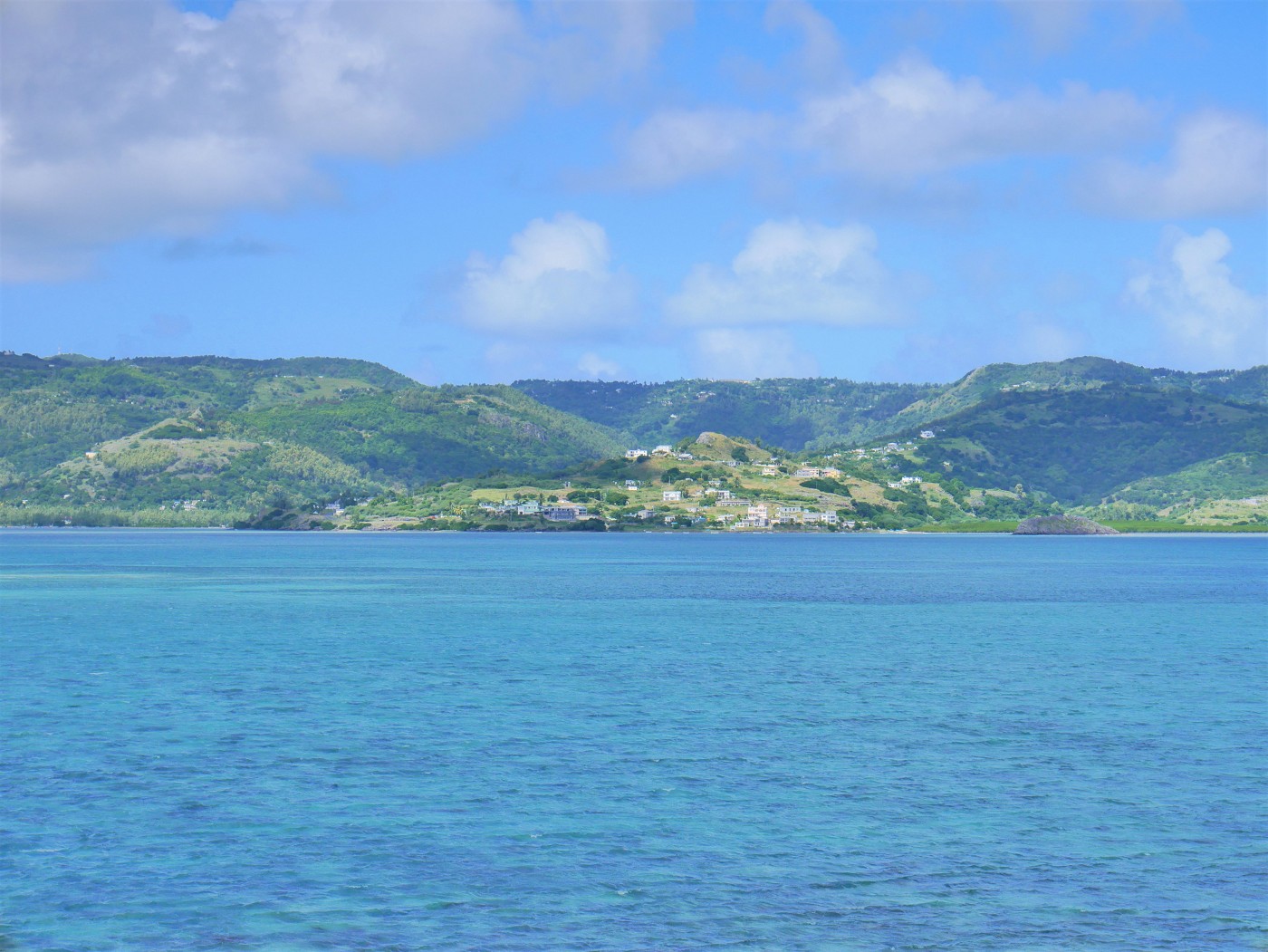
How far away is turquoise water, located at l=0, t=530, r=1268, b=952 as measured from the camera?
23234 millimetres

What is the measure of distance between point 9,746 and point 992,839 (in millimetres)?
27948

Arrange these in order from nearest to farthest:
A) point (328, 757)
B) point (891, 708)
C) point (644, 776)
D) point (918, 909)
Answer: point (918, 909)
point (644, 776)
point (328, 757)
point (891, 708)

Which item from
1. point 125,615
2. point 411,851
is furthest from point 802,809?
point 125,615

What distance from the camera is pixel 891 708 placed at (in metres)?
46.8

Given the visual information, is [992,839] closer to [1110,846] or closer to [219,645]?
[1110,846]

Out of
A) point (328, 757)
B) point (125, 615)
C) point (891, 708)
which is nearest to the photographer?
point (328, 757)

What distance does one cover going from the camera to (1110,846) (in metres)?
27.8

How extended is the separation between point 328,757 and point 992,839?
741 inches

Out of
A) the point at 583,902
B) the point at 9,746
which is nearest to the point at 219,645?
the point at 9,746

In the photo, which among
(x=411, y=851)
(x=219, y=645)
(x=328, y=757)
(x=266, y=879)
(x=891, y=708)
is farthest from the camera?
(x=219, y=645)

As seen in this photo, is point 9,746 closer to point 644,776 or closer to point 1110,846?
point 644,776

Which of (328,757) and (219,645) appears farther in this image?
(219,645)

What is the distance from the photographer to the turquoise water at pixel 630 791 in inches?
915

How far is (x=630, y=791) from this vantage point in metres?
33.1
